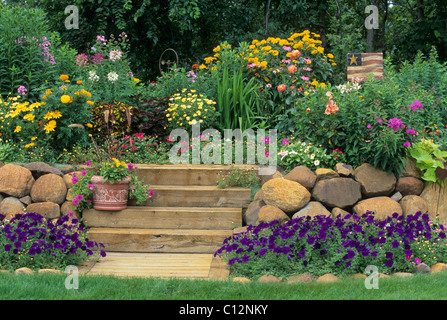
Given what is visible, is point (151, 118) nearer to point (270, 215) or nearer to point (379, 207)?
point (270, 215)

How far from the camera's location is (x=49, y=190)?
5414mm

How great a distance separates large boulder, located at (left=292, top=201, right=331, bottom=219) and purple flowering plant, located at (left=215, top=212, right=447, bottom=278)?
0.49 metres

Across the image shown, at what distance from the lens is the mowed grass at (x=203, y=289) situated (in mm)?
3434

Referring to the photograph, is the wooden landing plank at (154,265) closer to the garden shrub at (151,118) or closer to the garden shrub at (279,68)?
the garden shrub at (151,118)

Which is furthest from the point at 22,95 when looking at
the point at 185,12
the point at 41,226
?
the point at 185,12

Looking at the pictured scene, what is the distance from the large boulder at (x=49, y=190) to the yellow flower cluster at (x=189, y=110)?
192 cm

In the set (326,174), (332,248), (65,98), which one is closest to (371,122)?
(326,174)

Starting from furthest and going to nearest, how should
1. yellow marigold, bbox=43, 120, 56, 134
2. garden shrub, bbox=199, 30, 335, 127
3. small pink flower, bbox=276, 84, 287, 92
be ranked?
garden shrub, bbox=199, 30, 335, 127 < small pink flower, bbox=276, 84, 287, 92 < yellow marigold, bbox=43, 120, 56, 134

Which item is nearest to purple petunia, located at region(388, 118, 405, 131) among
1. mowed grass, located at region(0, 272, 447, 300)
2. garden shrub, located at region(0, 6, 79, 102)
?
mowed grass, located at region(0, 272, 447, 300)

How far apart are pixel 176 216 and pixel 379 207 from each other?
2.07 metres

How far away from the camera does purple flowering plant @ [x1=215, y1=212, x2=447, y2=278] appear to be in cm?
407

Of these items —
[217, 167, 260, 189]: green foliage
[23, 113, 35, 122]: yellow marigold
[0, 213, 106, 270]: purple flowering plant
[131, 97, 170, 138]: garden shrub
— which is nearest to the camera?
[0, 213, 106, 270]: purple flowering plant

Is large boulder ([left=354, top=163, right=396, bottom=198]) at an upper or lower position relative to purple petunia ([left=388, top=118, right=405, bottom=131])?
lower

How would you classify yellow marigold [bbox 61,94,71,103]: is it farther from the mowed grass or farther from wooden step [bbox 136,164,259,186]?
the mowed grass
